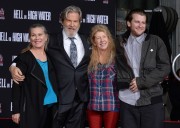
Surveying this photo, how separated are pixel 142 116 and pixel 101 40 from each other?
947mm

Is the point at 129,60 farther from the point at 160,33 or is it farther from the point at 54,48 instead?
the point at 160,33

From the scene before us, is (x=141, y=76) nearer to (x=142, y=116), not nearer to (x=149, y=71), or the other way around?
(x=149, y=71)

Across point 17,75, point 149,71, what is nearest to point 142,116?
point 149,71

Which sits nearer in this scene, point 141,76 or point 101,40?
point 141,76

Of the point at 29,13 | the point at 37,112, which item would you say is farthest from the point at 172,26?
the point at 37,112

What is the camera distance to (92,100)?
5.21 metres

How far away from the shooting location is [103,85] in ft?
17.0

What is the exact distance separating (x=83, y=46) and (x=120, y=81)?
599 millimetres

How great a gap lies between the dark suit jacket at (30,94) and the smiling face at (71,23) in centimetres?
52

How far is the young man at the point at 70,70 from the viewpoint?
5.17 m

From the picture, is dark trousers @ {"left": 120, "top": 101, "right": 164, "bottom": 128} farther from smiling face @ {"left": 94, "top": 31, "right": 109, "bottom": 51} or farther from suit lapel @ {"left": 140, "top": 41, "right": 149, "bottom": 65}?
smiling face @ {"left": 94, "top": 31, "right": 109, "bottom": 51}

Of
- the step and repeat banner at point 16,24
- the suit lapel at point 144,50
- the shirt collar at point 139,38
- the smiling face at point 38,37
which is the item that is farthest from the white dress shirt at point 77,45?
the step and repeat banner at point 16,24

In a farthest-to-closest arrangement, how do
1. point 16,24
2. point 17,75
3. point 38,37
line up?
point 16,24, point 38,37, point 17,75

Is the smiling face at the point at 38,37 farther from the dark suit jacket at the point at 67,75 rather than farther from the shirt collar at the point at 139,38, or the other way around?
the shirt collar at the point at 139,38
